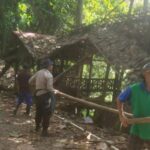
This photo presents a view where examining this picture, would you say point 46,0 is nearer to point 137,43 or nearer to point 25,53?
point 25,53

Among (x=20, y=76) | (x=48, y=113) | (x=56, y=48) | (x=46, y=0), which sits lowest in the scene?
(x=48, y=113)

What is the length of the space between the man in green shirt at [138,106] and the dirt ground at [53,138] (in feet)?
9.82

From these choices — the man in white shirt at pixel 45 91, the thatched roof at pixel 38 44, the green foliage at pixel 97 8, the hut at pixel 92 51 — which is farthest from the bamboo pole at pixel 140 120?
the green foliage at pixel 97 8

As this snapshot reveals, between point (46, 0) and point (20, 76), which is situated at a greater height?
point (46, 0)

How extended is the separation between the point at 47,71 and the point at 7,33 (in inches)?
580

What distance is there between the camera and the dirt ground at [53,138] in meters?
8.70

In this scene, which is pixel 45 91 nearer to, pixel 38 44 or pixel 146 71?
pixel 146 71

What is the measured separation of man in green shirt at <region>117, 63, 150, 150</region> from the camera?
5.24m

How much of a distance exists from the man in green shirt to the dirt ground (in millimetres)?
2993

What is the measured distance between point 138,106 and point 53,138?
449 centimetres

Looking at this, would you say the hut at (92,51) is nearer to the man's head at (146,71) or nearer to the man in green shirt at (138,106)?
the man in green shirt at (138,106)

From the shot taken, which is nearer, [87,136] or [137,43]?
[87,136]

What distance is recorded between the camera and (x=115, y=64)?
12.9 meters

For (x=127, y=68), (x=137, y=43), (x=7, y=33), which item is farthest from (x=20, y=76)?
(x=7, y=33)
